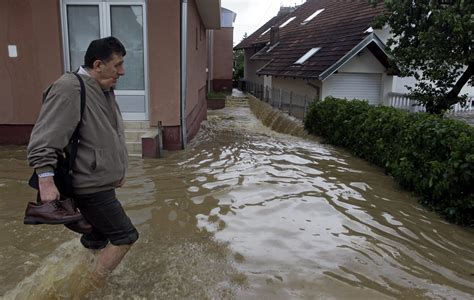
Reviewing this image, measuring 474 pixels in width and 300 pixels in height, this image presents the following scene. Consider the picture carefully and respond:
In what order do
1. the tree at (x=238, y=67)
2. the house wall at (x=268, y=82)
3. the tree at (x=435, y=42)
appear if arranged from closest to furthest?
the tree at (x=435, y=42) → the house wall at (x=268, y=82) → the tree at (x=238, y=67)

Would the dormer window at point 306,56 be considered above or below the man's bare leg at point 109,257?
above

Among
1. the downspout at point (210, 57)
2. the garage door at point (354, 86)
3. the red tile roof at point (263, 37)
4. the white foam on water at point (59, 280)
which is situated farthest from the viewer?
the red tile roof at point (263, 37)

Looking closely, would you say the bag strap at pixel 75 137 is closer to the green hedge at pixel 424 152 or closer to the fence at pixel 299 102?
the green hedge at pixel 424 152

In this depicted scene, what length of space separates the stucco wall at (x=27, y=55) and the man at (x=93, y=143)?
20.9 feet

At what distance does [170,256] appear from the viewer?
4.02m

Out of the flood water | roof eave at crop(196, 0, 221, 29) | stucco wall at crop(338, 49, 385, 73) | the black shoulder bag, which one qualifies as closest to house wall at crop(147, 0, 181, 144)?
the flood water

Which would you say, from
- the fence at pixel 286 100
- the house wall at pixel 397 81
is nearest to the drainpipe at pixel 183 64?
the fence at pixel 286 100

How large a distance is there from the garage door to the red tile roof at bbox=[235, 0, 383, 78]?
0.77 meters

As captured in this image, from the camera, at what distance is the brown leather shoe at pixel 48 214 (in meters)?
2.62

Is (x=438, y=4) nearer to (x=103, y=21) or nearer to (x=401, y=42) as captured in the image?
(x=401, y=42)

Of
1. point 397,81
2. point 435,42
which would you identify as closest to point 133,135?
point 435,42

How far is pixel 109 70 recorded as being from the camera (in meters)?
2.86

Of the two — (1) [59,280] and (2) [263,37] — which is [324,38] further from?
(1) [59,280]

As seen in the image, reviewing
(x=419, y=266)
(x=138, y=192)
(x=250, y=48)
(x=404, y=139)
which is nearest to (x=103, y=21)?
(x=138, y=192)
